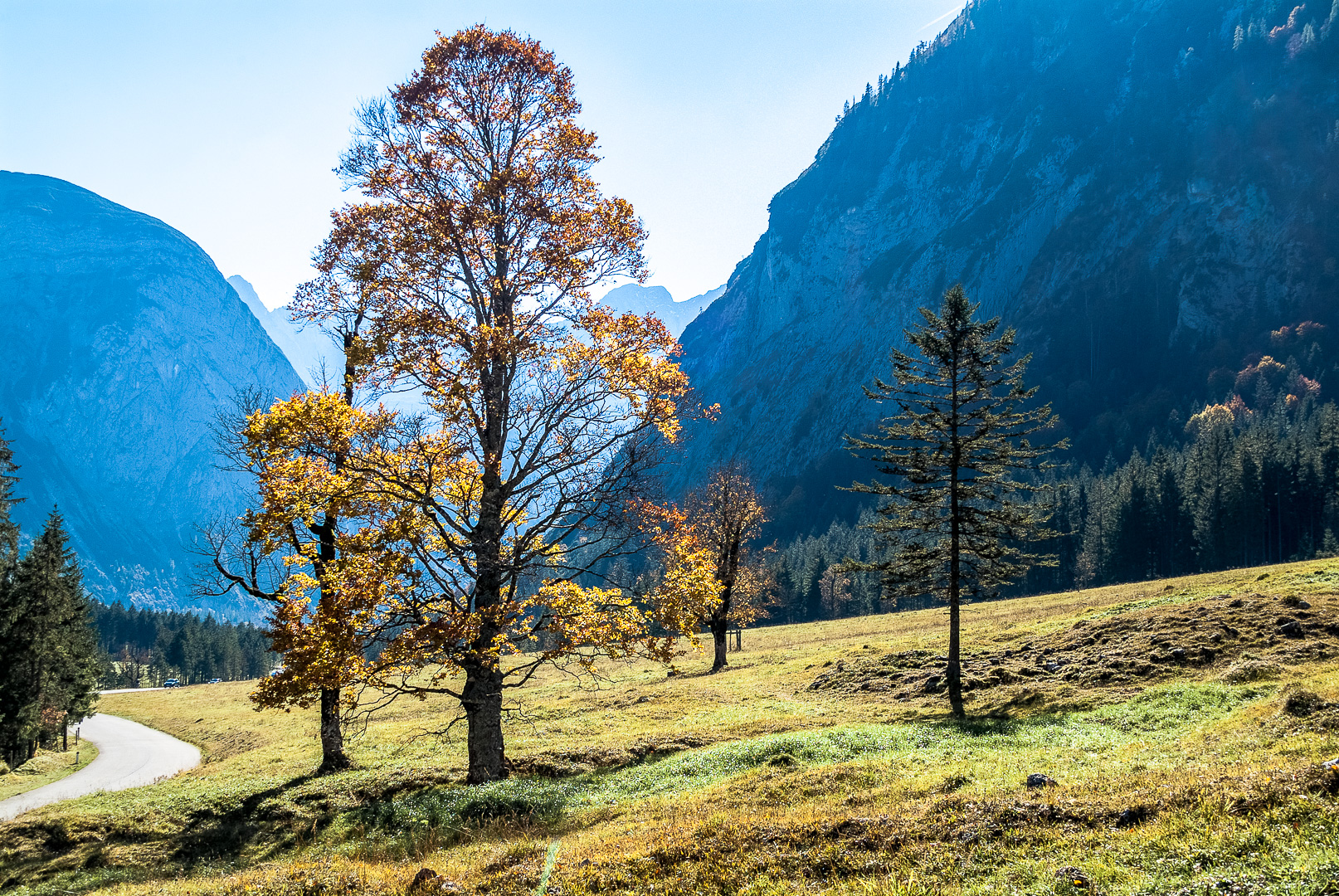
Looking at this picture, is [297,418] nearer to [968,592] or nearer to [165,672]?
[968,592]

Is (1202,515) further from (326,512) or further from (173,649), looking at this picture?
(173,649)

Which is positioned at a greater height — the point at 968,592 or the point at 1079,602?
the point at 968,592

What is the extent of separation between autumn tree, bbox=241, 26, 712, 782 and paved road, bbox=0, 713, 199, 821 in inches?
666

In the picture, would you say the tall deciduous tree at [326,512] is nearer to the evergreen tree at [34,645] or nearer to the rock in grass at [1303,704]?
the rock in grass at [1303,704]

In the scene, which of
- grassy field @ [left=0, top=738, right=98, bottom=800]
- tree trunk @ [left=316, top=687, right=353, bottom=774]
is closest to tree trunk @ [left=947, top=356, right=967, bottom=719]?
tree trunk @ [left=316, top=687, right=353, bottom=774]

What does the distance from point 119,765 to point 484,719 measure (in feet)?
126

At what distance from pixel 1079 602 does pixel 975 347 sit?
123ft

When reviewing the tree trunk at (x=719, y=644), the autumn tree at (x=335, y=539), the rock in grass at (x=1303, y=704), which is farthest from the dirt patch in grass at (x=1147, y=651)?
the autumn tree at (x=335, y=539)

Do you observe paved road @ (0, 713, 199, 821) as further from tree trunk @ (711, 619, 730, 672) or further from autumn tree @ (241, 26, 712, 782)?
tree trunk @ (711, 619, 730, 672)

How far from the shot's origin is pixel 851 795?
12.9 m

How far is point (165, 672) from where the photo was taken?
477 ft

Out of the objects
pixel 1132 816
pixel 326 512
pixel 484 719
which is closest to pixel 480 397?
pixel 326 512

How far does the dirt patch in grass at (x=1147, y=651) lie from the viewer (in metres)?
23.0

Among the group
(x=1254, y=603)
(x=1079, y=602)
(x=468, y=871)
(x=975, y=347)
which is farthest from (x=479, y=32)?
(x=1079, y=602)
